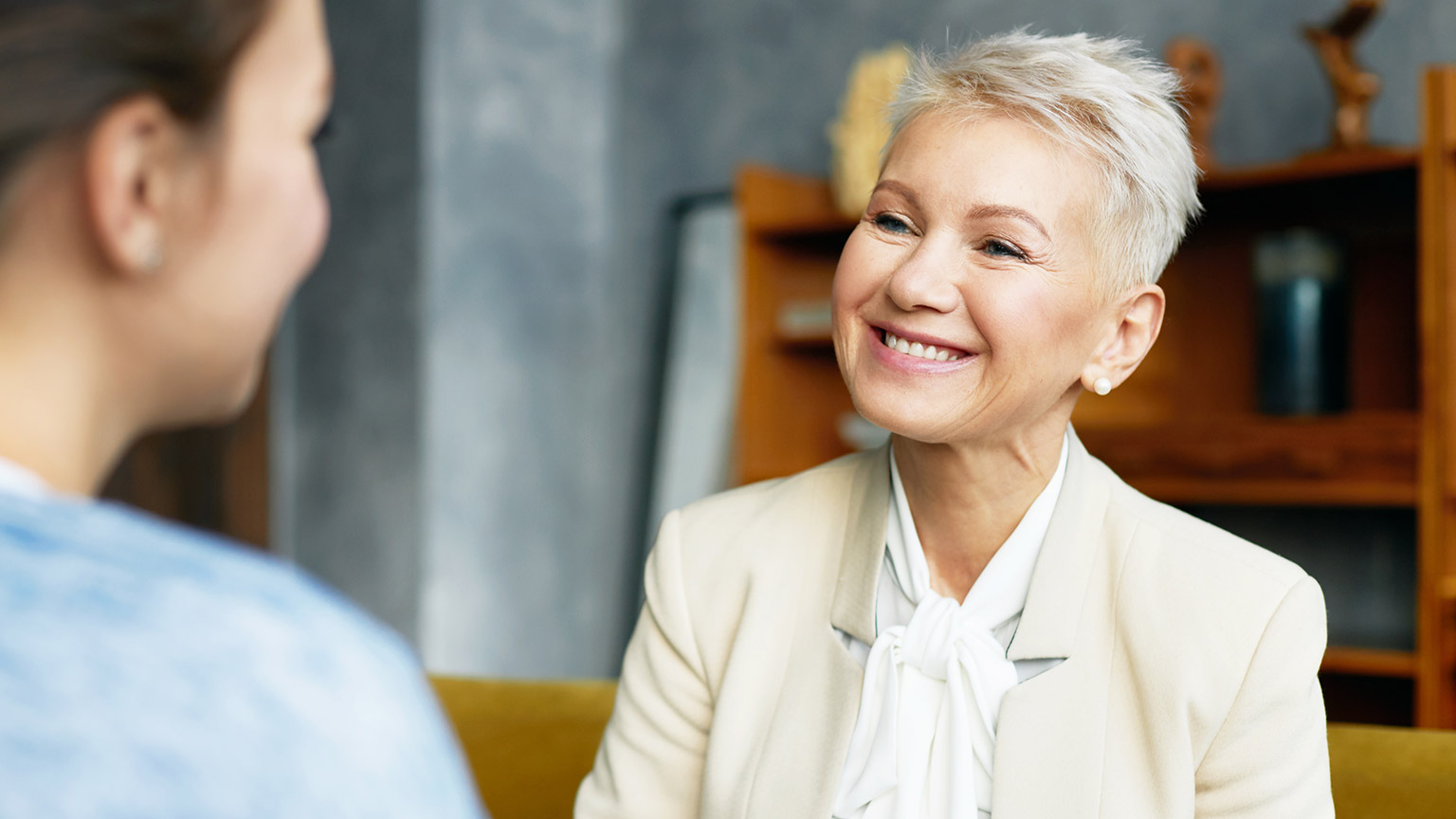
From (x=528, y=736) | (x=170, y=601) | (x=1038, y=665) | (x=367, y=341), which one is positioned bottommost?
(x=528, y=736)

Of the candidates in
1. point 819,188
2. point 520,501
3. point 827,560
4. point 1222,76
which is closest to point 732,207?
point 819,188

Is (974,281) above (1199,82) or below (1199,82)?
below

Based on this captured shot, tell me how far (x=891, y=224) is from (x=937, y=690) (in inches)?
17.9

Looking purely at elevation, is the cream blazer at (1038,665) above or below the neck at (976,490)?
below

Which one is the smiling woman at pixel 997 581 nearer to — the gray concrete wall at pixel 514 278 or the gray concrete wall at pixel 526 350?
the gray concrete wall at pixel 514 278

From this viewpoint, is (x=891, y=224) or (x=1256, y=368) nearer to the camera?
(x=891, y=224)

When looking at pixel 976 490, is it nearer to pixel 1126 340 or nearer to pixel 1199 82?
pixel 1126 340

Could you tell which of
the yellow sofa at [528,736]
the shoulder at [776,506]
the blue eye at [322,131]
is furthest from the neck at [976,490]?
the blue eye at [322,131]

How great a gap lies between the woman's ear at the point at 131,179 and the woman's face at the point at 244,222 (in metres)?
0.01

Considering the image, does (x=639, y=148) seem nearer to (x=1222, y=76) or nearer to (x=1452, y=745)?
(x=1222, y=76)

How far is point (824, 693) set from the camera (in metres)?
1.25

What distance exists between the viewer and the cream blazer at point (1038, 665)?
1119 mm

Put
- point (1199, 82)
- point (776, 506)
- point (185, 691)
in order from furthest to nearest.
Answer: point (1199, 82)
point (776, 506)
point (185, 691)

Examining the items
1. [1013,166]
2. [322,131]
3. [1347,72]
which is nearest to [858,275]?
[1013,166]
